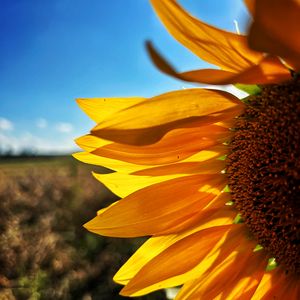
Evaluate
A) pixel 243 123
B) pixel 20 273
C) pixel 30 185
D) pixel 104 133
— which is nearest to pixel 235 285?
pixel 243 123

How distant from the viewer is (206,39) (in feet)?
1.90

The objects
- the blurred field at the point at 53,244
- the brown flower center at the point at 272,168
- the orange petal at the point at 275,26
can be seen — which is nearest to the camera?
the orange petal at the point at 275,26

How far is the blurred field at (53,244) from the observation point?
2408 millimetres

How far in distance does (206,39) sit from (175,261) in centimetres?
42

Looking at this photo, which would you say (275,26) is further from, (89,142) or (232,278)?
(232,278)

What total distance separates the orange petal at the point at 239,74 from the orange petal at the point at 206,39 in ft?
0.05

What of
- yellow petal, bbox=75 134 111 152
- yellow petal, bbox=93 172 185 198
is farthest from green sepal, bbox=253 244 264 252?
yellow petal, bbox=75 134 111 152

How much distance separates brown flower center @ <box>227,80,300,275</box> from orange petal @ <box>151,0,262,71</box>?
107 millimetres

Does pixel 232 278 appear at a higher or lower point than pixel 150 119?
lower

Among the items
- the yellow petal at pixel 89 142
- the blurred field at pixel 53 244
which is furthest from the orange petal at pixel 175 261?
the blurred field at pixel 53 244

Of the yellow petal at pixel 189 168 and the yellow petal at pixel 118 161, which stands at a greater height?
the yellow petal at pixel 118 161

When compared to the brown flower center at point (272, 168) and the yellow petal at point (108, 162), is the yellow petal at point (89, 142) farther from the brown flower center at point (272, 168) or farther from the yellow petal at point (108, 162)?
the brown flower center at point (272, 168)

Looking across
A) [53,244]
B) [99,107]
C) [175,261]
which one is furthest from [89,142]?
[53,244]

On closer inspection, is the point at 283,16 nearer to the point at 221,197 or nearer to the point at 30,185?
the point at 221,197
